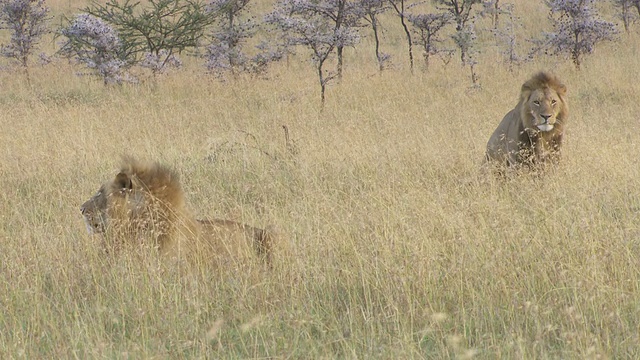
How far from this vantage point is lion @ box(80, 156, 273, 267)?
4473 mm

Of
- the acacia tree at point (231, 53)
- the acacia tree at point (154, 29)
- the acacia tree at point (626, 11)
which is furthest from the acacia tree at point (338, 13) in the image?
the acacia tree at point (626, 11)

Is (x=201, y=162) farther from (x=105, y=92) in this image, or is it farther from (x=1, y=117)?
(x=105, y=92)

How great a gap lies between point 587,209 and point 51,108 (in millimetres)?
10370

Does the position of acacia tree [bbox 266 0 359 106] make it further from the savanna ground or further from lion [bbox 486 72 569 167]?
lion [bbox 486 72 569 167]

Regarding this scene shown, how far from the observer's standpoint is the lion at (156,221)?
4473 millimetres

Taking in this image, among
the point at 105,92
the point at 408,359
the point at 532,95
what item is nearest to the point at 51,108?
the point at 105,92

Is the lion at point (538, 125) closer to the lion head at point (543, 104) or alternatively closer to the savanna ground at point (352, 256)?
the lion head at point (543, 104)

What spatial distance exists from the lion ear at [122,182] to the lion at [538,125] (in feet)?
11.8

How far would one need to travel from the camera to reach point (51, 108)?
43.9 ft

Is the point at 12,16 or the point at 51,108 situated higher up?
the point at 12,16

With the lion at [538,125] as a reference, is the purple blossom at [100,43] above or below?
above

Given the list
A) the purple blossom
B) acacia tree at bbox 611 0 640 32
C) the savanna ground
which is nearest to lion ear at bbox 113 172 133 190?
the savanna ground

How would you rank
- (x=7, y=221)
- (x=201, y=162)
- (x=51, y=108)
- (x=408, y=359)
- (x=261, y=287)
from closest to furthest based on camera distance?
(x=408, y=359) → (x=261, y=287) → (x=7, y=221) → (x=201, y=162) → (x=51, y=108)

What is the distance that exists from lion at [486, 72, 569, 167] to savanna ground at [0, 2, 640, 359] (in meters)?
0.31
